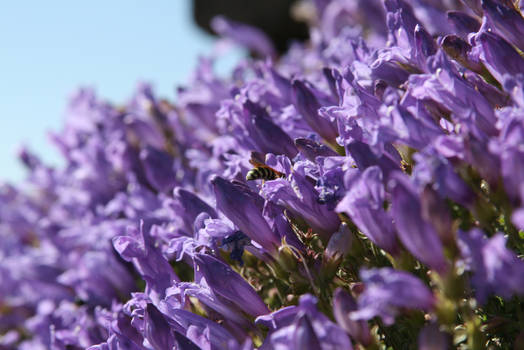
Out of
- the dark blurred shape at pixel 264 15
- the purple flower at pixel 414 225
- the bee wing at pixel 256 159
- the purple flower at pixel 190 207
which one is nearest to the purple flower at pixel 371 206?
the purple flower at pixel 414 225

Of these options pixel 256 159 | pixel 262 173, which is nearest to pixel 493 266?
pixel 262 173

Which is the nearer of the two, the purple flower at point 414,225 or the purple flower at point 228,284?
the purple flower at point 414,225

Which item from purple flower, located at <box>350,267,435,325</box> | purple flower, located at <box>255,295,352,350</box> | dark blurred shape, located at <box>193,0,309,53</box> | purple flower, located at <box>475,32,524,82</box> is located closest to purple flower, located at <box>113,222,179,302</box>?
purple flower, located at <box>255,295,352,350</box>

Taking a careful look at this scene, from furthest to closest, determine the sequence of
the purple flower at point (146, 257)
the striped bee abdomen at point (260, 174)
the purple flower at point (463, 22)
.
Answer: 1. the purple flower at point (463, 22)
2. the purple flower at point (146, 257)
3. the striped bee abdomen at point (260, 174)

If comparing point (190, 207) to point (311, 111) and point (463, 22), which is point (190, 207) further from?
point (463, 22)

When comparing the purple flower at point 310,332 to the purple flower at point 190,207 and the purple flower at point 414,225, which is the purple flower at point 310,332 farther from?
the purple flower at point 190,207

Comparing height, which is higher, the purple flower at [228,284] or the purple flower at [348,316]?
the purple flower at [228,284]

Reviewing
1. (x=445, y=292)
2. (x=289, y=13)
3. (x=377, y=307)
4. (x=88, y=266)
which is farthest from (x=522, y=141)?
(x=289, y=13)
